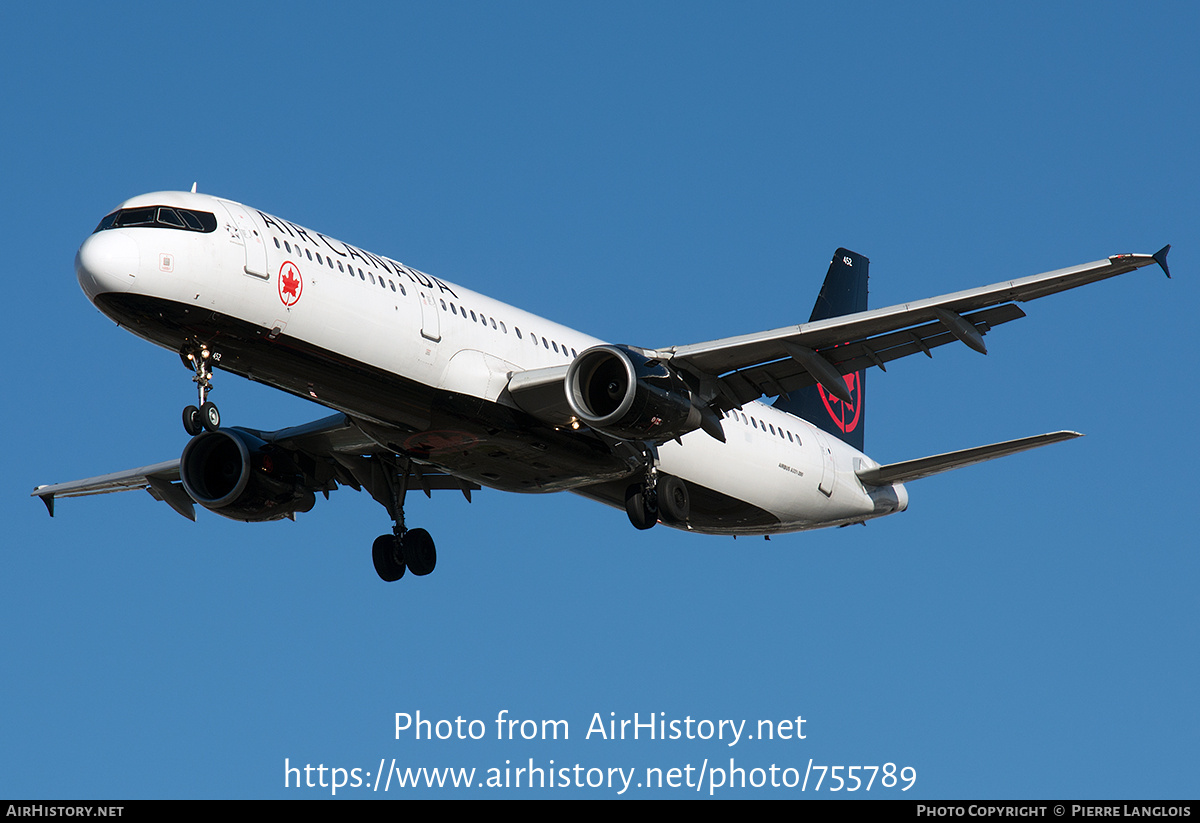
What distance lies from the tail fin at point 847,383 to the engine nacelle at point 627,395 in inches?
358

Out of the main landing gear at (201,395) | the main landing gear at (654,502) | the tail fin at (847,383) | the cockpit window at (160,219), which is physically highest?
the tail fin at (847,383)

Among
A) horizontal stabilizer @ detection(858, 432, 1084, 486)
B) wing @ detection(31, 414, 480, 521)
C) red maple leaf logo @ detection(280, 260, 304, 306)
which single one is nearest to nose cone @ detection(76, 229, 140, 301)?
red maple leaf logo @ detection(280, 260, 304, 306)

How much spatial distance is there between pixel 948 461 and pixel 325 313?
14.9 m

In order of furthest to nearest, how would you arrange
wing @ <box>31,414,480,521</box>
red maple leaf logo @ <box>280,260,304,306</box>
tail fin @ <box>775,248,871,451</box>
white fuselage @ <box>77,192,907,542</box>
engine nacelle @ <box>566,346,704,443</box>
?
tail fin @ <box>775,248,871,451</box>, wing @ <box>31,414,480,521</box>, engine nacelle @ <box>566,346,704,443</box>, red maple leaf logo @ <box>280,260,304,306</box>, white fuselage @ <box>77,192,907,542</box>

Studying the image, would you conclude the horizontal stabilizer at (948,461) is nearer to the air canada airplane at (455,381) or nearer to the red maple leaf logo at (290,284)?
the air canada airplane at (455,381)

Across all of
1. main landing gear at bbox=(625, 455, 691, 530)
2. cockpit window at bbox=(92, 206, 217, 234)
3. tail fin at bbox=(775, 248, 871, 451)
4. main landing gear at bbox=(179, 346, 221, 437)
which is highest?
tail fin at bbox=(775, 248, 871, 451)

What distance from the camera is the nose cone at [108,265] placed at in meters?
25.1

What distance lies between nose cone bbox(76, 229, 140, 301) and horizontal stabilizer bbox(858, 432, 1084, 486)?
17527 millimetres

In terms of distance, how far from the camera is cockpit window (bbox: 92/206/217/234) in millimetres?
25875

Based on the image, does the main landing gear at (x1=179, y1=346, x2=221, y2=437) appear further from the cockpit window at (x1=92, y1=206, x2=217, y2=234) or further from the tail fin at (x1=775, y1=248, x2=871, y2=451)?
the tail fin at (x1=775, y1=248, x2=871, y2=451)

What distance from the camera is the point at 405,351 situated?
2769 cm

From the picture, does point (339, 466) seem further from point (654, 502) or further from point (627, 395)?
point (627, 395)

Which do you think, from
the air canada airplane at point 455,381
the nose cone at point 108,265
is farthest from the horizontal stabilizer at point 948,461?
the nose cone at point 108,265
